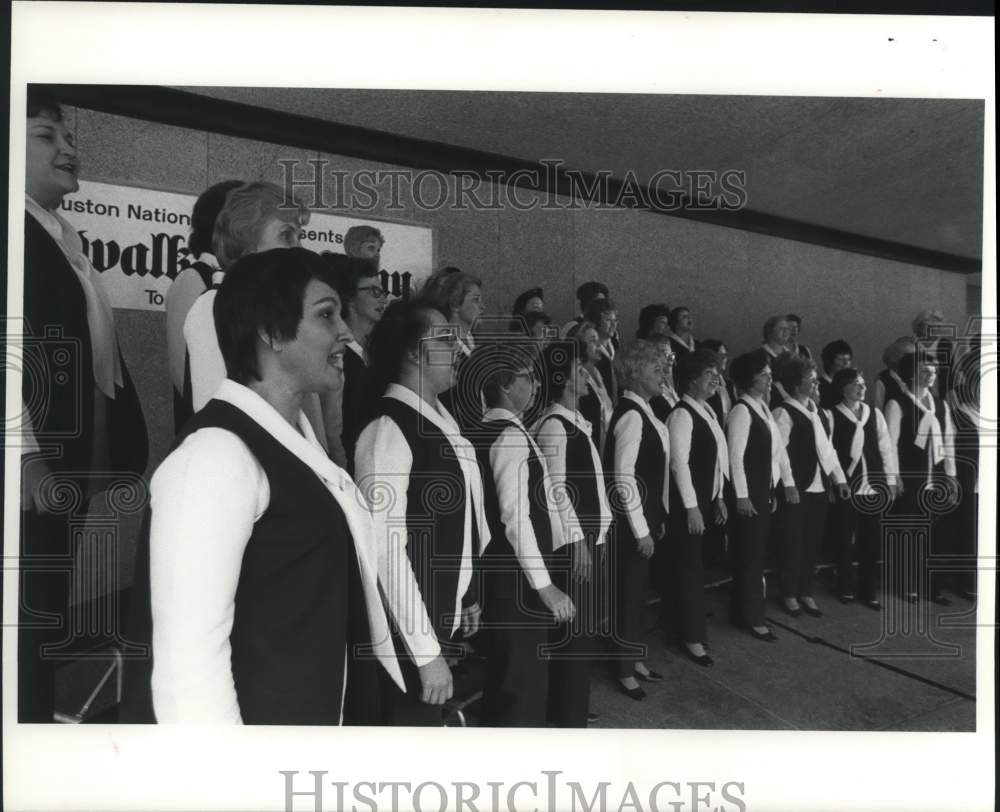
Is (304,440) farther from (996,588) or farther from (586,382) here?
(996,588)

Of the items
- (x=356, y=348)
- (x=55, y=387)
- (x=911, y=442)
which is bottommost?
(x=911, y=442)

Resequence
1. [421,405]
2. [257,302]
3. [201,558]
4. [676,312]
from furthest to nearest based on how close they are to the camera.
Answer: [676,312] < [421,405] < [257,302] < [201,558]

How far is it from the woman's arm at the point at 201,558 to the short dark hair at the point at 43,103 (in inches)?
36.6

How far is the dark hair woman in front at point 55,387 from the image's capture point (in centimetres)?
167

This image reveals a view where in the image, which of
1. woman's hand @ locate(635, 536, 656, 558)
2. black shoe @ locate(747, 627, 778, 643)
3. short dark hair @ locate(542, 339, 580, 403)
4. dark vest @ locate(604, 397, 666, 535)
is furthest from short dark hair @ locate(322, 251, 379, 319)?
black shoe @ locate(747, 627, 778, 643)

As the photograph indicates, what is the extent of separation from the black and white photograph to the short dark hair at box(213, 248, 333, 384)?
0.08 feet

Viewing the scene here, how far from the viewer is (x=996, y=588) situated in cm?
173

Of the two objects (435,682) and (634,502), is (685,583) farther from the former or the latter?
(435,682)

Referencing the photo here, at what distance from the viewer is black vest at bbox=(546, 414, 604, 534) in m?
1.70

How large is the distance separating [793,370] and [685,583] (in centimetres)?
65

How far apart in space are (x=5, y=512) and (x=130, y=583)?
1.23 feet

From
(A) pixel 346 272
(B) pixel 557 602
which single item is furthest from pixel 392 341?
(B) pixel 557 602

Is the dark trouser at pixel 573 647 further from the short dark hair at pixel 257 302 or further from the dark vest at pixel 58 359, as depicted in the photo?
the dark vest at pixel 58 359

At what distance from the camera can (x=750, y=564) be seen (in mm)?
1791
